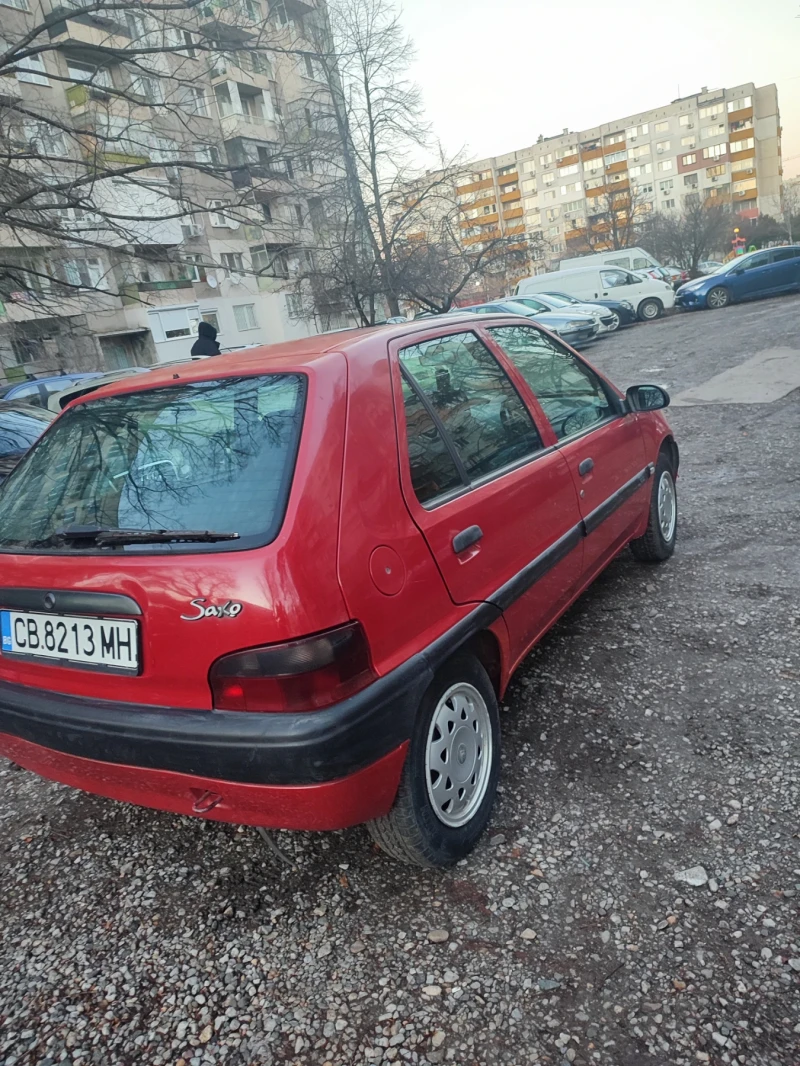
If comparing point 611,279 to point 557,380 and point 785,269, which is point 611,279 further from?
point 557,380

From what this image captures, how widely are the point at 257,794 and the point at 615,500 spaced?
2.42 m

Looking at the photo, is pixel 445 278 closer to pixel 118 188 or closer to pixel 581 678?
→ pixel 118 188

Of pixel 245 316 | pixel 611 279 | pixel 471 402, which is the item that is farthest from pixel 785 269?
pixel 245 316

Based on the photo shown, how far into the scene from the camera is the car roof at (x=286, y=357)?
2.30m

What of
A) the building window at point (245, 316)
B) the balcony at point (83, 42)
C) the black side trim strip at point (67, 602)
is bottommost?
the black side trim strip at point (67, 602)

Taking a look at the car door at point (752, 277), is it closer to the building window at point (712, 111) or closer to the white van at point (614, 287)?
the white van at point (614, 287)

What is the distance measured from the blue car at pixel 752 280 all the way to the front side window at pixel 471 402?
20.8 m

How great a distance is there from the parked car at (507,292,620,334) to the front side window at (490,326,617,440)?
611 inches

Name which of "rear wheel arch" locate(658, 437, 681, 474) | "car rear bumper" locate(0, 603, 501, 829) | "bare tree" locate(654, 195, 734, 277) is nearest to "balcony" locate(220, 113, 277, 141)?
"bare tree" locate(654, 195, 734, 277)

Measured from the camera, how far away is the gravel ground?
182 centimetres

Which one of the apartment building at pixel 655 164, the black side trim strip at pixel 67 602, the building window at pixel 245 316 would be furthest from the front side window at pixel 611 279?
the apartment building at pixel 655 164

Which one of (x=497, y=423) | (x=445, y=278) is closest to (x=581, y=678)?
(x=497, y=423)

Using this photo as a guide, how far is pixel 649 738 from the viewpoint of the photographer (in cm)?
281

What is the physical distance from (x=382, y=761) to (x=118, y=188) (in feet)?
34.4
